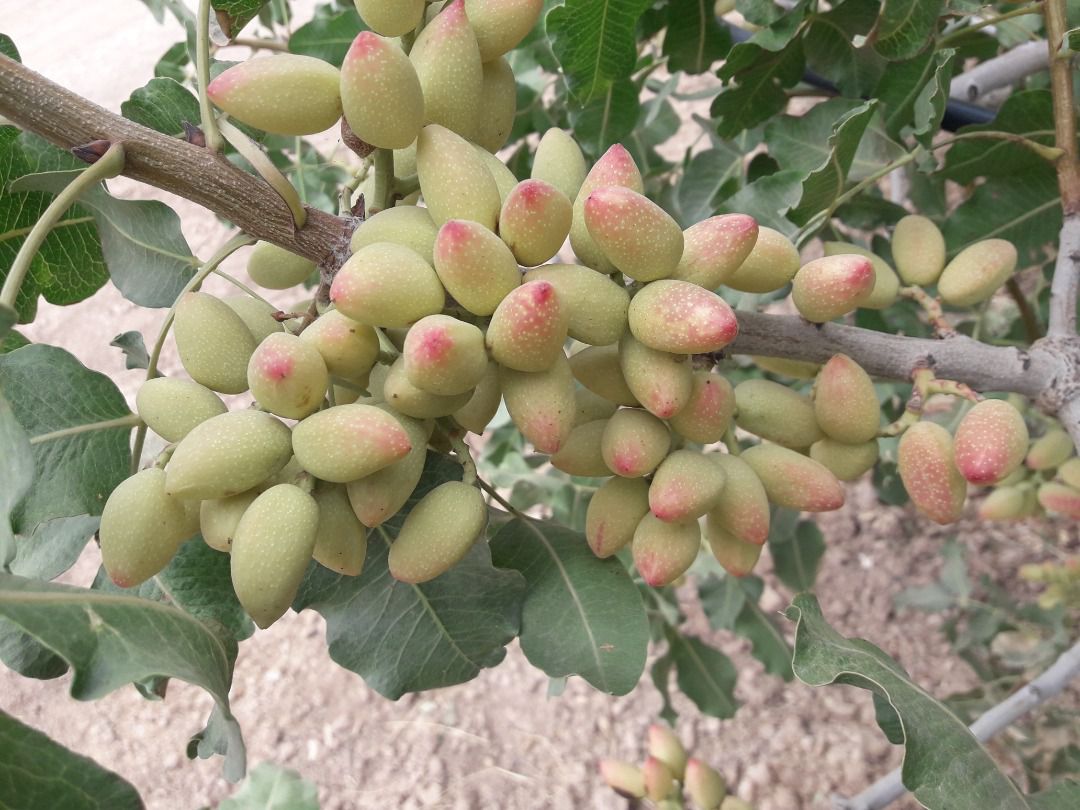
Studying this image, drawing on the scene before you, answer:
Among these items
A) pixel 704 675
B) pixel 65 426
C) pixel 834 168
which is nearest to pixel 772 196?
pixel 834 168

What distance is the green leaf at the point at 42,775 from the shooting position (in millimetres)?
483

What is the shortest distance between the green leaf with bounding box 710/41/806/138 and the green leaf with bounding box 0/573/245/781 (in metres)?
0.78

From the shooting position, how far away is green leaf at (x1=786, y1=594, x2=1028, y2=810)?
0.62 metres

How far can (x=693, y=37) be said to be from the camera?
1076 mm

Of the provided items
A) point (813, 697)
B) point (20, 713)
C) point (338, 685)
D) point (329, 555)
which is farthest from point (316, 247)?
point (20, 713)

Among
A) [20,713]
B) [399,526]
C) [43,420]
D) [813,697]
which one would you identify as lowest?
[20,713]

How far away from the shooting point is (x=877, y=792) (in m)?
1.02

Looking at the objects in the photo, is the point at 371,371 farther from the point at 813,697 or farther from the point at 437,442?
the point at 813,697

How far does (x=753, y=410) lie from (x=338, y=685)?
2.03 meters

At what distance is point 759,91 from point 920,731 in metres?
0.70

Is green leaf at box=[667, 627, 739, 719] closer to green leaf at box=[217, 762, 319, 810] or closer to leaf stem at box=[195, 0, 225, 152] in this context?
green leaf at box=[217, 762, 319, 810]

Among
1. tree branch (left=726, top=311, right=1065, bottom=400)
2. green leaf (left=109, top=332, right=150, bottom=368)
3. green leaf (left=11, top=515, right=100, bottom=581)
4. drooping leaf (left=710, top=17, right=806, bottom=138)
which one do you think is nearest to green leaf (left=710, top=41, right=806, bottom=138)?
drooping leaf (left=710, top=17, right=806, bottom=138)

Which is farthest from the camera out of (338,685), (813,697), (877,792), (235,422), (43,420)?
(338,685)

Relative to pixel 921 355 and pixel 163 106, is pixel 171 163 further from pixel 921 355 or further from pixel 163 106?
pixel 921 355
